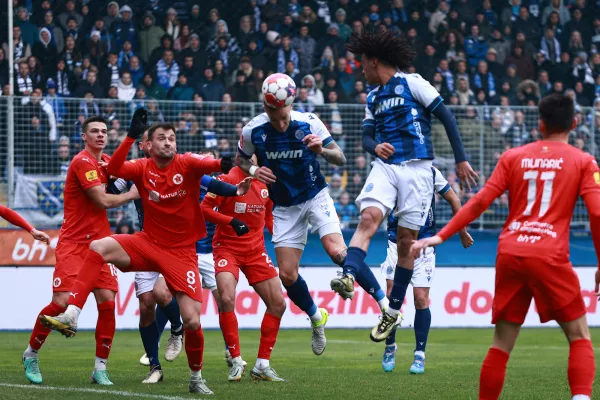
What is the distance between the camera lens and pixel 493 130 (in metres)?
20.3

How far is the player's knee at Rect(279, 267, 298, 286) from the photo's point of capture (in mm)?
10477

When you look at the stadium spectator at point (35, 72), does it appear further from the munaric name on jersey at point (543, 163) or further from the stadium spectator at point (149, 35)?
the munaric name on jersey at point (543, 163)

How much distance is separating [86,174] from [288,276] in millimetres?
2244

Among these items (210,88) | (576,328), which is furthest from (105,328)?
(210,88)

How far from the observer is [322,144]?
32.3ft

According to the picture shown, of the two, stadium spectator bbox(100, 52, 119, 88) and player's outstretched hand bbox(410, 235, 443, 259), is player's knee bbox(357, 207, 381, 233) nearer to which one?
player's outstretched hand bbox(410, 235, 443, 259)

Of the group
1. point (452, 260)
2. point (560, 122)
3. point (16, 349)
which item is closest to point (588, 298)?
point (452, 260)

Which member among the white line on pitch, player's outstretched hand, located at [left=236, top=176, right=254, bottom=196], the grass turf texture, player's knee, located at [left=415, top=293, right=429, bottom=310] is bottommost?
the grass turf texture

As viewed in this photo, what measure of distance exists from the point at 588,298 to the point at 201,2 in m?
10.8

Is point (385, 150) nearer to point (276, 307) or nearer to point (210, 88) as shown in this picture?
point (276, 307)

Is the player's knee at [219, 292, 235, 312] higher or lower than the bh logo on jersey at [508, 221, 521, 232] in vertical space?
lower

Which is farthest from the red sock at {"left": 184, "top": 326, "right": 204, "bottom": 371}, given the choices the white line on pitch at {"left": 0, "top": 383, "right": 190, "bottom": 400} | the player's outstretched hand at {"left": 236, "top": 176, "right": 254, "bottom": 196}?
the player's outstretched hand at {"left": 236, "top": 176, "right": 254, "bottom": 196}

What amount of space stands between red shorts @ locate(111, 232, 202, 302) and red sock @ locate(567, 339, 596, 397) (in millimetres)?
3581

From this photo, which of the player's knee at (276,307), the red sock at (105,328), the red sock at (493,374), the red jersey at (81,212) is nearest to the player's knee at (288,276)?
the player's knee at (276,307)
